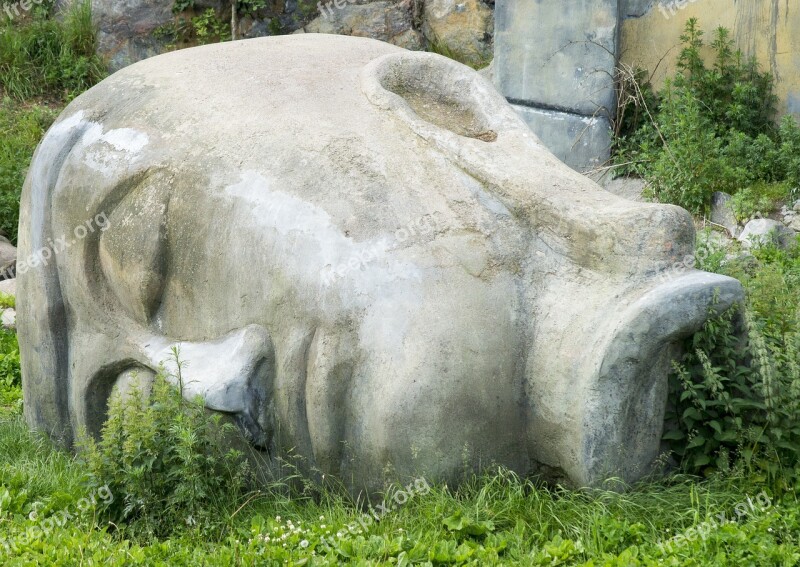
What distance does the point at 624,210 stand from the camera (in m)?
3.52

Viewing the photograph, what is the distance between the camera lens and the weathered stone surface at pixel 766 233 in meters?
6.43

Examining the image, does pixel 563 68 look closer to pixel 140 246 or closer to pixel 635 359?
pixel 140 246

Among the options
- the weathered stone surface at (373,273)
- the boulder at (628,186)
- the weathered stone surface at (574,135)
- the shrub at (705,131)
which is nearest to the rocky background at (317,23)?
the weathered stone surface at (574,135)

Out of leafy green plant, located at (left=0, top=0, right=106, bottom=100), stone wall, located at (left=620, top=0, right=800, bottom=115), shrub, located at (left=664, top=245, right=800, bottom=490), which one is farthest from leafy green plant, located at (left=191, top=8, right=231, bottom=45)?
shrub, located at (left=664, top=245, right=800, bottom=490)

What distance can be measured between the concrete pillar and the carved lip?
5.18m

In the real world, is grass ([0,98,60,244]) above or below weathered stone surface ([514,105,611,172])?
below

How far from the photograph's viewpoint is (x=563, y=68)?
8516 millimetres

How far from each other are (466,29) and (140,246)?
7423mm

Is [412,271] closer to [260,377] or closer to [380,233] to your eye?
[380,233]

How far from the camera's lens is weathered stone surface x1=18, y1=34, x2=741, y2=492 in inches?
135

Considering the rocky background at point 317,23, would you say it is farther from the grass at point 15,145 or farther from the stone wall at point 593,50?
the stone wall at point 593,50

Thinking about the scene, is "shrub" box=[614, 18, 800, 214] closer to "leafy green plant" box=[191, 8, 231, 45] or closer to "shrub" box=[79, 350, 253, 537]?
"shrub" box=[79, 350, 253, 537]

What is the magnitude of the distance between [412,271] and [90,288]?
142 cm

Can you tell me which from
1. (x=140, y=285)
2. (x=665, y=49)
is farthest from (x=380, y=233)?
(x=665, y=49)
